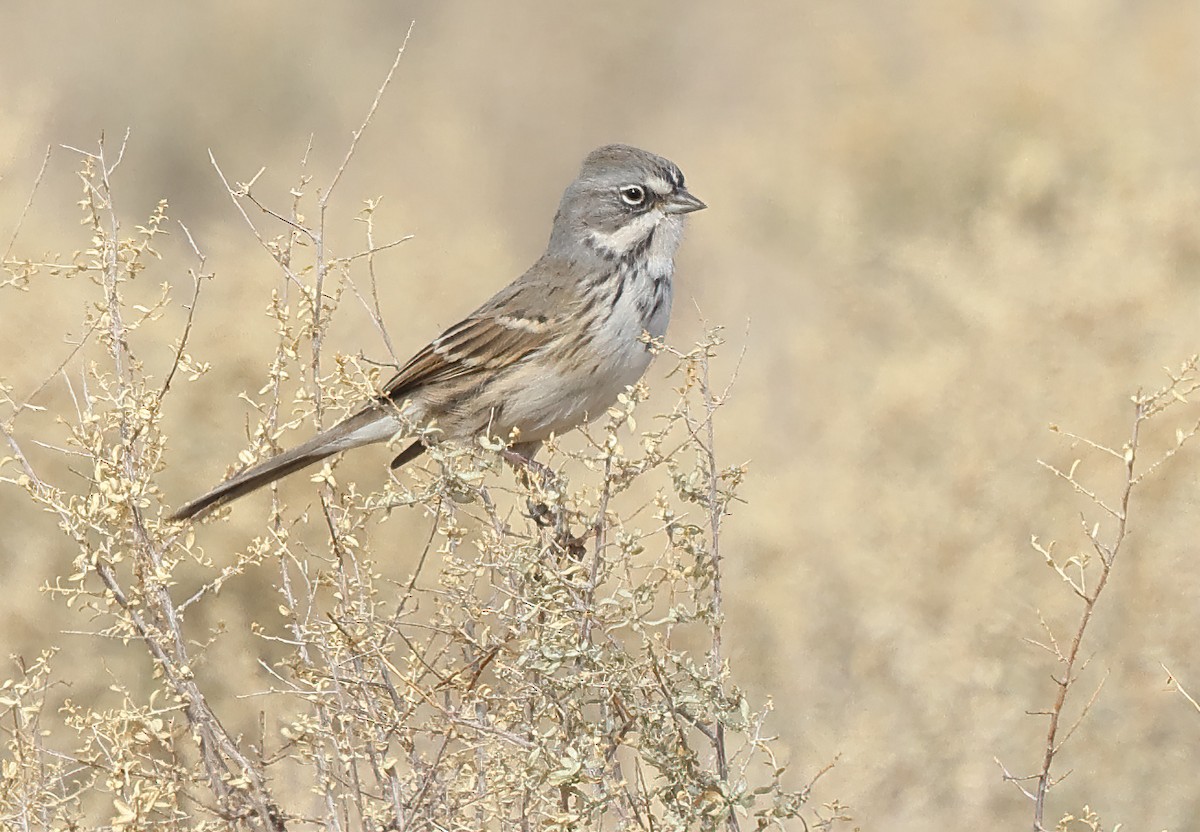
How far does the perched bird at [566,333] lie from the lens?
4730mm

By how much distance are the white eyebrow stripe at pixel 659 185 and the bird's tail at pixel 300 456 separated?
1.17 meters

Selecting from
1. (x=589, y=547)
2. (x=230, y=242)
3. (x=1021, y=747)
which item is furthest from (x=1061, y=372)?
(x=230, y=242)

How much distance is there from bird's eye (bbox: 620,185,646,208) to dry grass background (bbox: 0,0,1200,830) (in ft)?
2.75

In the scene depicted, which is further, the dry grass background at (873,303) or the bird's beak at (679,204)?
the dry grass background at (873,303)

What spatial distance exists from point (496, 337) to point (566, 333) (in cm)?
25

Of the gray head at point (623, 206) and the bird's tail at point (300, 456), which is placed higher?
the gray head at point (623, 206)

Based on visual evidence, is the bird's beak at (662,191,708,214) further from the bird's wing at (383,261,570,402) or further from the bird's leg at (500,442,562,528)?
the bird's leg at (500,442,562,528)

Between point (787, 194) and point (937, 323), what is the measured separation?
113 inches

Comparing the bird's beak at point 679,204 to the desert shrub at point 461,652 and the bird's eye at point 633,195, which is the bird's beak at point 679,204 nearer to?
the bird's eye at point 633,195

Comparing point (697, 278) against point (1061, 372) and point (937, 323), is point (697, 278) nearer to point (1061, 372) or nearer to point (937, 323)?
point (937, 323)

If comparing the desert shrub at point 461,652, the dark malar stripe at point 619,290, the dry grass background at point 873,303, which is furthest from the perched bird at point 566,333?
the desert shrub at point 461,652

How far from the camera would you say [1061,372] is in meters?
6.06

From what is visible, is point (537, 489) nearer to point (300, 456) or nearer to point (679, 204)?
point (300, 456)

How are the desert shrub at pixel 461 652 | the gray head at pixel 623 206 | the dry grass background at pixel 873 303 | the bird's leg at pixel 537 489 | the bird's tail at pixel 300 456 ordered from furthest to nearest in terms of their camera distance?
1. the dry grass background at pixel 873 303
2. the gray head at pixel 623 206
3. the bird's tail at pixel 300 456
4. the bird's leg at pixel 537 489
5. the desert shrub at pixel 461 652
